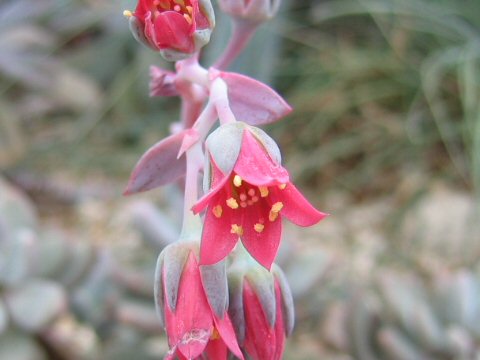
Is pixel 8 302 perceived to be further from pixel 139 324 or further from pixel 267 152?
pixel 267 152

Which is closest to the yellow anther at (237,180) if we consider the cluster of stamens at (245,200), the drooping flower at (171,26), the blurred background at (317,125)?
the cluster of stamens at (245,200)

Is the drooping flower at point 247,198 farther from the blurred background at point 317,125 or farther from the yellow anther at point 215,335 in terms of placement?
the blurred background at point 317,125

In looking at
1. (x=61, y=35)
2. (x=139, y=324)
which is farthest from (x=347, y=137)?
(x=139, y=324)

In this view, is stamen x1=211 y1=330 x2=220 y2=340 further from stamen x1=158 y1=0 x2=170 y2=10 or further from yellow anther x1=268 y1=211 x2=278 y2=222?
stamen x1=158 y1=0 x2=170 y2=10

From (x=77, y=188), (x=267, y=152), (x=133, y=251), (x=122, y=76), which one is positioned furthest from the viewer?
(x=122, y=76)

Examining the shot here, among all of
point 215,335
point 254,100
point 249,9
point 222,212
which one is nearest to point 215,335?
point 215,335

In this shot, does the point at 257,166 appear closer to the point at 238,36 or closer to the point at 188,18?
the point at 188,18
